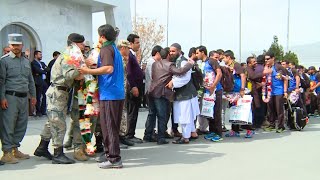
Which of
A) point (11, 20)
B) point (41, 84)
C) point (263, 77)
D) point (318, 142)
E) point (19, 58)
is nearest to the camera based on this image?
point (19, 58)

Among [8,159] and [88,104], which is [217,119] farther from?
[8,159]

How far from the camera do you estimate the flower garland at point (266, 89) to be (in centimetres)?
978

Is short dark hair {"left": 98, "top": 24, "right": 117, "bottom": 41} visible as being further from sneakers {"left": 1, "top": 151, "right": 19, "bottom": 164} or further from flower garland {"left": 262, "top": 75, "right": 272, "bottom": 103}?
flower garland {"left": 262, "top": 75, "right": 272, "bottom": 103}

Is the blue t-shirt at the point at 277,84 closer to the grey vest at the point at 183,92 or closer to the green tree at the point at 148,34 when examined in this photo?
the grey vest at the point at 183,92

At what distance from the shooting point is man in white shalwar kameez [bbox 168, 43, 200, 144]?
25.4 feet

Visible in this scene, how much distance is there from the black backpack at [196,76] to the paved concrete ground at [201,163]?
1.17 metres

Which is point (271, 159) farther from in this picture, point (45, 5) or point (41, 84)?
point (45, 5)

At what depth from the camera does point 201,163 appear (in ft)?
19.9

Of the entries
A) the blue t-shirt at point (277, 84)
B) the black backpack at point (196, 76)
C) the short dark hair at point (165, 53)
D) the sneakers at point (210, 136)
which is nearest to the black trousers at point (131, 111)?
the short dark hair at point (165, 53)

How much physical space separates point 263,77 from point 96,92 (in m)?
5.16

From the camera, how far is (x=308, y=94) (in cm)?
1464

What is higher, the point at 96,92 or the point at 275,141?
the point at 96,92

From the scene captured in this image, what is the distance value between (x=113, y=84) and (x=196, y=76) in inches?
117

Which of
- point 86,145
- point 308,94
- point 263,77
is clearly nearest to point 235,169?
point 86,145
